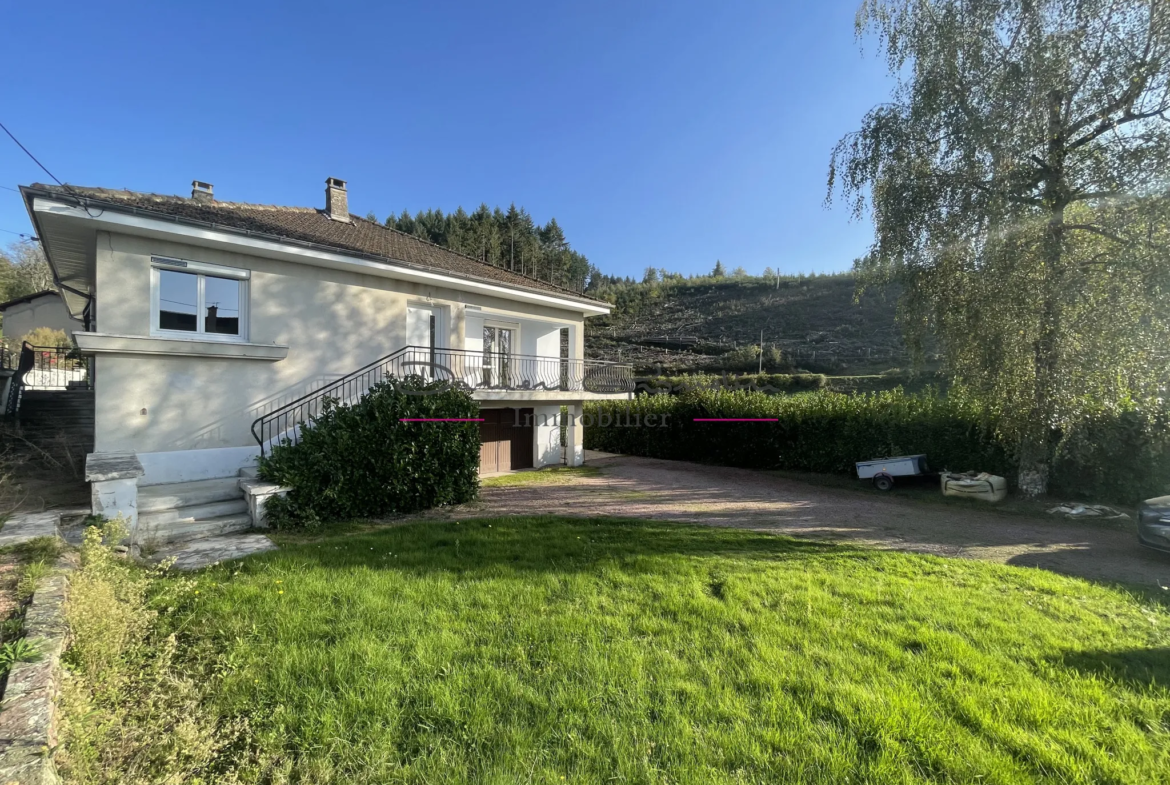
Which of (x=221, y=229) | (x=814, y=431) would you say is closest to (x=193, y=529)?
(x=221, y=229)

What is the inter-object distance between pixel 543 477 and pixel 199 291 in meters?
8.06

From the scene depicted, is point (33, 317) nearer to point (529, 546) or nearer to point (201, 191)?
point (201, 191)

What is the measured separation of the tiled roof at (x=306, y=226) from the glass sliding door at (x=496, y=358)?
1543 millimetres

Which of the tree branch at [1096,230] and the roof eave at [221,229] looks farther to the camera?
the tree branch at [1096,230]

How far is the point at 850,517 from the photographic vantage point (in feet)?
27.9

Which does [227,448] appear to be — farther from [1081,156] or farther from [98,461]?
[1081,156]

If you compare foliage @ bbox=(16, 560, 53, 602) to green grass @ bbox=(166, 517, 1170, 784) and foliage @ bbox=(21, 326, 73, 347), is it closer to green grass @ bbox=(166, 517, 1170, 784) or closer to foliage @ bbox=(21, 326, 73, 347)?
green grass @ bbox=(166, 517, 1170, 784)

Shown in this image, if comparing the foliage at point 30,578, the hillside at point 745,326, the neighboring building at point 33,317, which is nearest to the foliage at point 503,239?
the hillside at point 745,326

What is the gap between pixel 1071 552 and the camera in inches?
260

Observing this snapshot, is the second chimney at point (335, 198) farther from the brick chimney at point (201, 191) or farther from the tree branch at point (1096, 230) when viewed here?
the tree branch at point (1096, 230)

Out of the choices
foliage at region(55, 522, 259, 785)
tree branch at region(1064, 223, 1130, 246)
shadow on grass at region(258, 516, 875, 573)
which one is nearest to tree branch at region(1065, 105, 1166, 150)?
tree branch at region(1064, 223, 1130, 246)

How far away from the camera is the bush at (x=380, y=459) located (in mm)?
7258

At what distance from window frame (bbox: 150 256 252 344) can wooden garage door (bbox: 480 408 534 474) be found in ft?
18.6

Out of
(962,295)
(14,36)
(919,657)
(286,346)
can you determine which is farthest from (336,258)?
(962,295)
